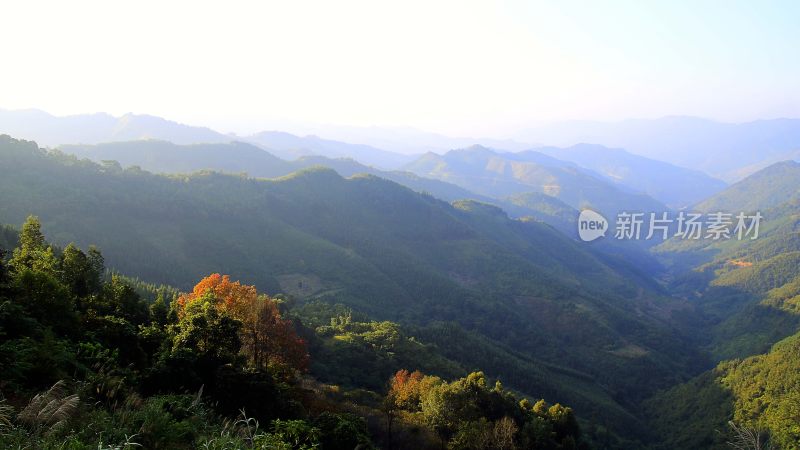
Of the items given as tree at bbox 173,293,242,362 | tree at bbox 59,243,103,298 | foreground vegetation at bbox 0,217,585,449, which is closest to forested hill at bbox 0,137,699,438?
foreground vegetation at bbox 0,217,585,449

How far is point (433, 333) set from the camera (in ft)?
345

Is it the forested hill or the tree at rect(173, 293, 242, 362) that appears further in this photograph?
the forested hill

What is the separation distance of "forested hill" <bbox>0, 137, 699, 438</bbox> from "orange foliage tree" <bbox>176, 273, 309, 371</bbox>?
2574 inches

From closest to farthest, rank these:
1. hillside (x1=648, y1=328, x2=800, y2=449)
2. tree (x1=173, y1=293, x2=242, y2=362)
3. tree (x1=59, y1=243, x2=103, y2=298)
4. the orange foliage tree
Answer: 1. tree (x1=173, y1=293, x2=242, y2=362)
2. tree (x1=59, y1=243, x2=103, y2=298)
3. the orange foliage tree
4. hillside (x1=648, y1=328, x2=800, y2=449)

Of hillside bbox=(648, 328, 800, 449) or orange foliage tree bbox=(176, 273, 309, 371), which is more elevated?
orange foliage tree bbox=(176, 273, 309, 371)

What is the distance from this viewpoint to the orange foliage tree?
3547 centimetres

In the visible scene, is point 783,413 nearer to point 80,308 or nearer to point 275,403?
point 275,403

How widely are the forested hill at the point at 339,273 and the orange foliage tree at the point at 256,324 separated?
65387mm

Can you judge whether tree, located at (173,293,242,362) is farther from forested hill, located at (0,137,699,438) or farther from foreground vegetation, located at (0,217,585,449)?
forested hill, located at (0,137,699,438)

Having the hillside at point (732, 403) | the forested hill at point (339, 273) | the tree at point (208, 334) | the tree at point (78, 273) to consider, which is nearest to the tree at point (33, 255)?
the tree at point (78, 273)

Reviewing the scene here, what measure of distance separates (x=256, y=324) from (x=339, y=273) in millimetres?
115479

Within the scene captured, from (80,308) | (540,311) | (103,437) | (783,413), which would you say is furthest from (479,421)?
(540,311)

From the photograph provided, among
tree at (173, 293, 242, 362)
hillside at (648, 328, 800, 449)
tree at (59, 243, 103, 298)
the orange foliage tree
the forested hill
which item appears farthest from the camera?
the forested hill

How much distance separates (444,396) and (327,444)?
19.6 metres
